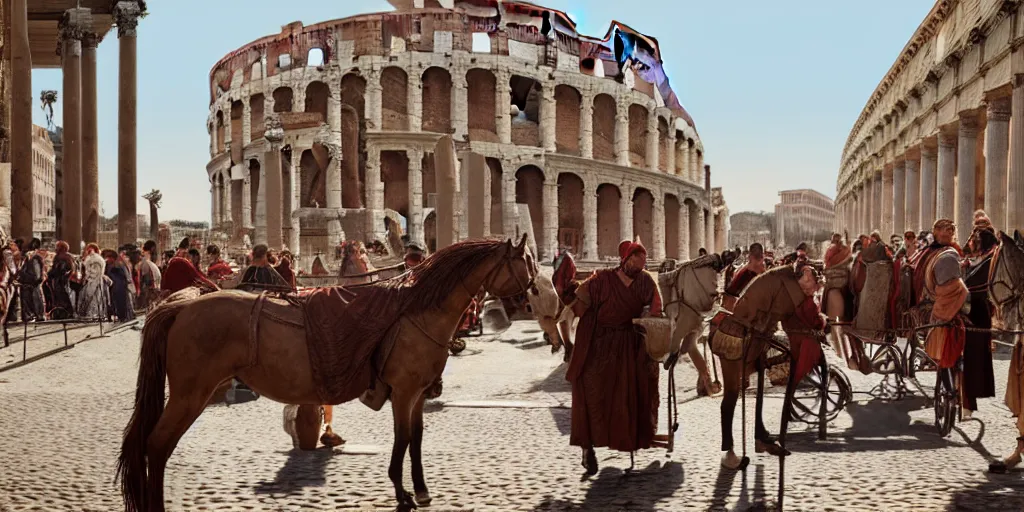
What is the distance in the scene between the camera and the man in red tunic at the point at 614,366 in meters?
6.19

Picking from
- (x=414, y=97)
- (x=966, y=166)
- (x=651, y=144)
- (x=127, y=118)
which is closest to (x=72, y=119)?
(x=127, y=118)

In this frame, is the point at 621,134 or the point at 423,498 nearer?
the point at 423,498

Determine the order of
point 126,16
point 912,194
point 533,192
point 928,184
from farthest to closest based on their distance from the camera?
point 533,192
point 912,194
point 928,184
point 126,16

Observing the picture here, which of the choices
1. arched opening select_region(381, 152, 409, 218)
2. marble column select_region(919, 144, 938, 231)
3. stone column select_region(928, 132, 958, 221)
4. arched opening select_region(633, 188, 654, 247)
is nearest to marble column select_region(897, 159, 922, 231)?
marble column select_region(919, 144, 938, 231)

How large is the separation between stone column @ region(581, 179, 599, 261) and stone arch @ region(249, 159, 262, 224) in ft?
63.2

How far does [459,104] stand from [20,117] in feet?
85.2

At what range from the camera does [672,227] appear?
55312 mm

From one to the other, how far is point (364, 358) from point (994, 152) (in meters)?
19.0

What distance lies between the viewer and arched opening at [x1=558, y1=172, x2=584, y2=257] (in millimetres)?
48844

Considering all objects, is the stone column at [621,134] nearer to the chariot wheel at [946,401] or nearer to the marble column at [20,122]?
the marble column at [20,122]

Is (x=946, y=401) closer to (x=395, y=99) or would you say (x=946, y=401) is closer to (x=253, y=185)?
(x=395, y=99)

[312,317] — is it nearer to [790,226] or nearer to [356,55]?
[356,55]

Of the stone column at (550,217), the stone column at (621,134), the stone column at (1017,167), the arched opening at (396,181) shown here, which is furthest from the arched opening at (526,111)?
the stone column at (1017,167)

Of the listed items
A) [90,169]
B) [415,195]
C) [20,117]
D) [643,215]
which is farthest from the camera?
[643,215]
